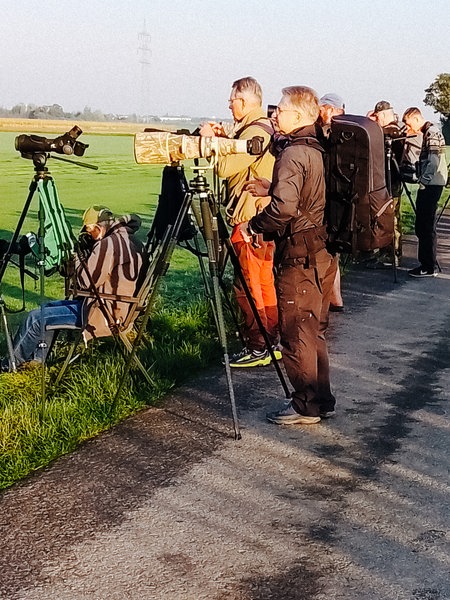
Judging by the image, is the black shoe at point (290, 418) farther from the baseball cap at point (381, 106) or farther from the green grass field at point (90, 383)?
the baseball cap at point (381, 106)

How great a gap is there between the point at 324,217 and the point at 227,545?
218 centimetres

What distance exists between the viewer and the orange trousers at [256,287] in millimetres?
6773

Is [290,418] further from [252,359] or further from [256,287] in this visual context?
[256,287]

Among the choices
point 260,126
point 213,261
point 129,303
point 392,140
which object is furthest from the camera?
point 392,140

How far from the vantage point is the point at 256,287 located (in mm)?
6840

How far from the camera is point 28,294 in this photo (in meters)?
10.4

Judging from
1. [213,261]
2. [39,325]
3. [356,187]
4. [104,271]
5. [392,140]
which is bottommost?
[39,325]

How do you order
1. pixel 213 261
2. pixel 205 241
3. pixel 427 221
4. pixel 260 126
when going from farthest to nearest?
pixel 427 221, pixel 260 126, pixel 205 241, pixel 213 261

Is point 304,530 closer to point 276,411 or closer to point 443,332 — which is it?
point 276,411

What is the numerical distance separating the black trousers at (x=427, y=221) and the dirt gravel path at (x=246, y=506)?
14.9ft

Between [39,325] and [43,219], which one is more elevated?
[43,219]

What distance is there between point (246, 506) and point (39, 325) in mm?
2577

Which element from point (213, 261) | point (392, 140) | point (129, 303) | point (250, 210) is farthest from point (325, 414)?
point (392, 140)

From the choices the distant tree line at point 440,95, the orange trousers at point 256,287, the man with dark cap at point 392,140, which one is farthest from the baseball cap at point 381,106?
the distant tree line at point 440,95
